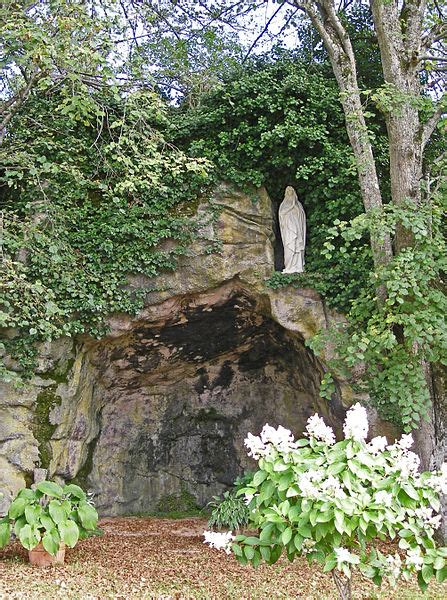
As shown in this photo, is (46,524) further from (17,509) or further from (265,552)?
(265,552)

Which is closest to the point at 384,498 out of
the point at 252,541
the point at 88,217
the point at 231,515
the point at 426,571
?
the point at 426,571

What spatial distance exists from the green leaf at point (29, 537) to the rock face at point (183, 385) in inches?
68.1

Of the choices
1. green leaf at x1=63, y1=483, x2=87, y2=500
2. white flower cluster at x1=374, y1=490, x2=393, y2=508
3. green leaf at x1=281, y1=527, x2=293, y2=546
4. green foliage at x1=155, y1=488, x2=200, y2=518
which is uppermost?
white flower cluster at x1=374, y1=490, x2=393, y2=508

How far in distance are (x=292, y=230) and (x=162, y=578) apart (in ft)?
14.6

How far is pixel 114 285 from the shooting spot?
7152 millimetres

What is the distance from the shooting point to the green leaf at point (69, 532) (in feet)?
16.4

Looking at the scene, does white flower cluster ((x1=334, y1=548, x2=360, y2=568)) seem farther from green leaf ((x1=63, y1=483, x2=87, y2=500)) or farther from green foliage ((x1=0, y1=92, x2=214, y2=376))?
green foliage ((x1=0, y1=92, x2=214, y2=376))

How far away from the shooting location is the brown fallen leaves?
4.43 m

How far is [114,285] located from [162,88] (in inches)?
128

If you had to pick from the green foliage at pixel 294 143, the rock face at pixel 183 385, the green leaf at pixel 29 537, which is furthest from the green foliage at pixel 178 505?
the green leaf at pixel 29 537

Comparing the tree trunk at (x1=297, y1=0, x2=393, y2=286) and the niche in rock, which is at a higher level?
the tree trunk at (x1=297, y1=0, x2=393, y2=286)

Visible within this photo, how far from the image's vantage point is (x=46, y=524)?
497cm

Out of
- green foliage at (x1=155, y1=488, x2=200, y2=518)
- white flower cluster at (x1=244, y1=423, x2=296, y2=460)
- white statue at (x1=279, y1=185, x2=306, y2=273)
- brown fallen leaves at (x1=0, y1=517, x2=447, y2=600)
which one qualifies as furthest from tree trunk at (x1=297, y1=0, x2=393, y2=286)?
green foliage at (x1=155, y1=488, x2=200, y2=518)

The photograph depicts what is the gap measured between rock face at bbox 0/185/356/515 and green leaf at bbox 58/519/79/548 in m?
1.72
